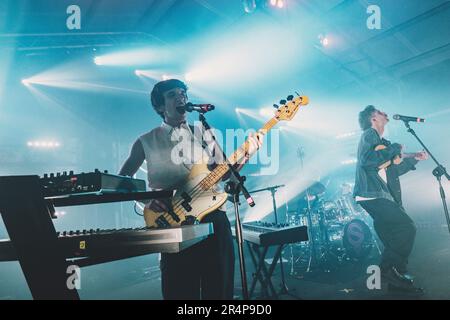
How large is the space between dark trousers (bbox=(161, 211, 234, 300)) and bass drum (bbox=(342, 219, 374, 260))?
4926 millimetres

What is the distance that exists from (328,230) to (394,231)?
3.60m

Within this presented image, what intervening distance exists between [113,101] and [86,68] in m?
1.42

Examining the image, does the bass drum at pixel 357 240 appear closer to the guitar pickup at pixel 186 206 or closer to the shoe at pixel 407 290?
the shoe at pixel 407 290

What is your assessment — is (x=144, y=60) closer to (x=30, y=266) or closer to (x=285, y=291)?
(x=285, y=291)

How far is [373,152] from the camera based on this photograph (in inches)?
159

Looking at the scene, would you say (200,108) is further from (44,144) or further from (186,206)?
(44,144)

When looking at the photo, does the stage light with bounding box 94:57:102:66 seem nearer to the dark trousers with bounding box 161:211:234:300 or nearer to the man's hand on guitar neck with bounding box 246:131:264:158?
the man's hand on guitar neck with bounding box 246:131:264:158

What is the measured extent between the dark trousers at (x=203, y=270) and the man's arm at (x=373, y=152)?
262cm

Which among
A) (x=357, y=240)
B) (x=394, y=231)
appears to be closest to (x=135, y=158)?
(x=394, y=231)

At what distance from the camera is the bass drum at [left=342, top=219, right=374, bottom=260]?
632 cm

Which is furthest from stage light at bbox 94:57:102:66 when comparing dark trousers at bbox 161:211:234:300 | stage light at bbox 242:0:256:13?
dark trousers at bbox 161:211:234:300

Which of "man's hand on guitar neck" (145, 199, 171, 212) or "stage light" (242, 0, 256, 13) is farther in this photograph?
"stage light" (242, 0, 256, 13)

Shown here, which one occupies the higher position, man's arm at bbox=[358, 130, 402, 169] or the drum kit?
man's arm at bbox=[358, 130, 402, 169]
